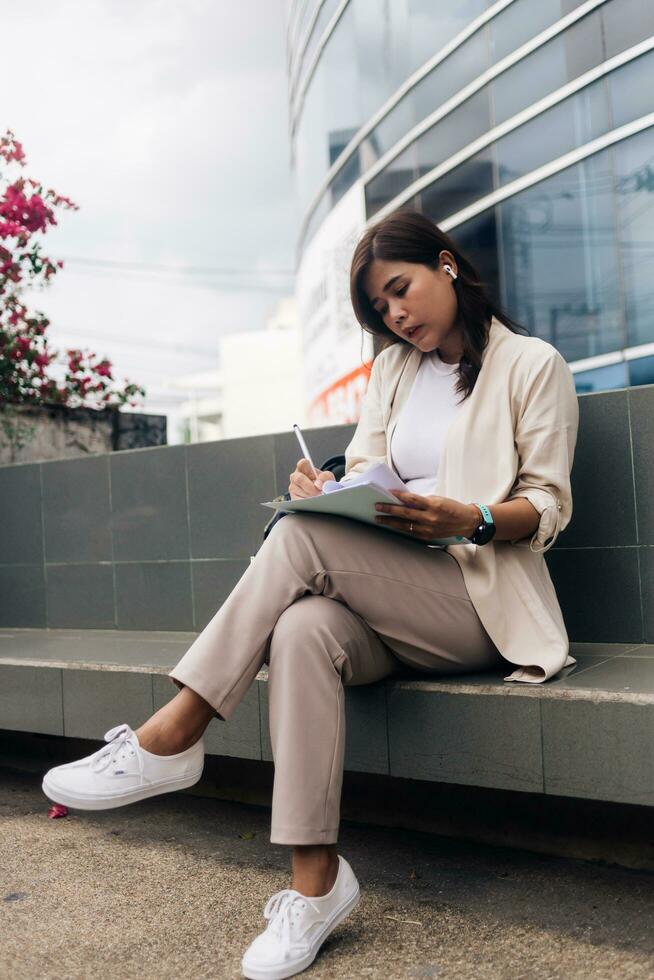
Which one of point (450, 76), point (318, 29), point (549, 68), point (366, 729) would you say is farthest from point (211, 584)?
point (318, 29)

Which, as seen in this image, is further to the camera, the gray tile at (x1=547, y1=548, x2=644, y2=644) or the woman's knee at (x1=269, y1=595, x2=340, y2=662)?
the gray tile at (x1=547, y1=548, x2=644, y2=644)

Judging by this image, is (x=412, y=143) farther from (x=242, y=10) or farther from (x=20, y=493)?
(x=242, y=10)

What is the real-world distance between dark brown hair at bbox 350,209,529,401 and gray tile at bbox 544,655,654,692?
79 centimetres

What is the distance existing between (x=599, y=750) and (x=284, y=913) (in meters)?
0.76

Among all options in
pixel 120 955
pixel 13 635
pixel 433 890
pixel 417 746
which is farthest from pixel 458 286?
pixel 13 635

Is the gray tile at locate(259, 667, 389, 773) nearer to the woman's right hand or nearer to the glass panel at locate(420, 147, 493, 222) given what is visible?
the woman's right hand

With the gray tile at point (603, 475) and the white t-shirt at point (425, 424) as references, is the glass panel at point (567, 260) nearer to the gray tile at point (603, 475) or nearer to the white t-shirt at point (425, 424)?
the gray tile at point (603, 475)

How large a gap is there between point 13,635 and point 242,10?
18.8 meters

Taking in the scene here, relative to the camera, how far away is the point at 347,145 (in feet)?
42.7

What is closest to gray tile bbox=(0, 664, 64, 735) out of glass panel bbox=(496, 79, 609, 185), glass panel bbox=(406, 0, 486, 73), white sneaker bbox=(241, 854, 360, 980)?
white sneaker bbox=(241, 854, 360, 980)

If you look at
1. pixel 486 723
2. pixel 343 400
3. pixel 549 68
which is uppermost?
pixel 549 68

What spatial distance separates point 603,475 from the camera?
2941 millimetres

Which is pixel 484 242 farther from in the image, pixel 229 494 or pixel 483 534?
pixel 483 534

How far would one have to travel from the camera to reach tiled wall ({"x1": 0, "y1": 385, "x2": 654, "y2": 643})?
9.55ft
